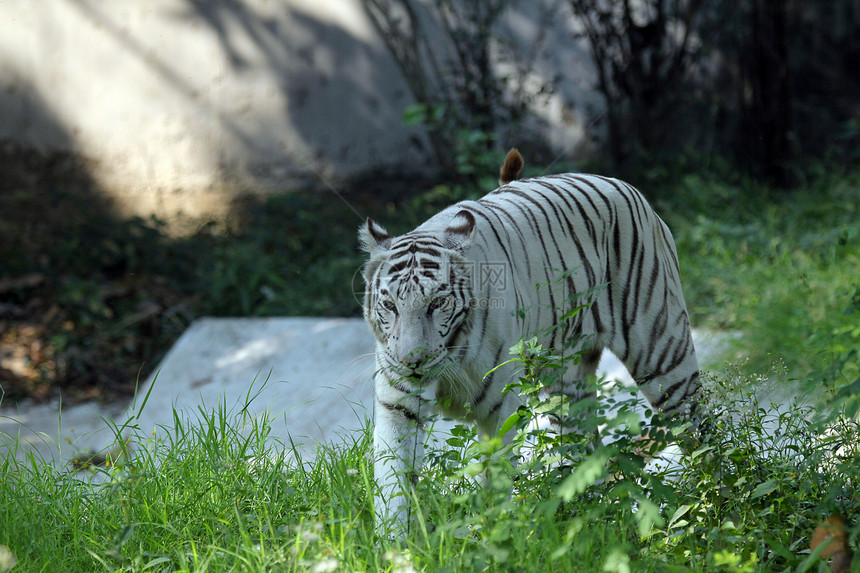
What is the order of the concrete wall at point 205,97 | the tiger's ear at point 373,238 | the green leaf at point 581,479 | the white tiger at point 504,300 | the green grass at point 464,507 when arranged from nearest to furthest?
the green leaf at point 581,479, the green grass at point 464,507, the white tiger at point 504,300, the tiger's ear at point 373,238, the concrete wall at point 205,97

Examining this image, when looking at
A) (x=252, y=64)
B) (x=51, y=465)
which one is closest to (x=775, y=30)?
(x=252, y=64)

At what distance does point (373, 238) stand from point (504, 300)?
465mm

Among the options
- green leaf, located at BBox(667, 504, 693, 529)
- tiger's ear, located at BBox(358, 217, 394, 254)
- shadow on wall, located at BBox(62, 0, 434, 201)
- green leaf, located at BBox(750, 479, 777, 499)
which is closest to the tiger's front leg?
tiger's ear, located at BBox(358, 217, 394, 254)

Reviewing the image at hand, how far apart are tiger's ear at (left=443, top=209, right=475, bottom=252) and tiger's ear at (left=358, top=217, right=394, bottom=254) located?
0.21 meters

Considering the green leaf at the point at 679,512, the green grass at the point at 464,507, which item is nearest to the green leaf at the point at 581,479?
the green grass at the point at 464,507

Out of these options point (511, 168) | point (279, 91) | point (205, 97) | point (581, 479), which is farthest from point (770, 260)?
point (205, 97)

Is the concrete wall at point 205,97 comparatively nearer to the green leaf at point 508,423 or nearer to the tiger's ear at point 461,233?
the tiger's ear at point 461,233

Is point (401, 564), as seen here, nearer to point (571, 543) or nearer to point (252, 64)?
point (571, 543)

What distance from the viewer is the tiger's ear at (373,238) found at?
2459mm

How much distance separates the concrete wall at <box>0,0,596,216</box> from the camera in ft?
22.7

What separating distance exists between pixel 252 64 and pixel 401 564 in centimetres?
619

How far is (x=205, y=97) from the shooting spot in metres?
7.16

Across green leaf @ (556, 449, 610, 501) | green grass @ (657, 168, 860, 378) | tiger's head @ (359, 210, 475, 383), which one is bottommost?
green grass @ (657, 168, 860, 378)

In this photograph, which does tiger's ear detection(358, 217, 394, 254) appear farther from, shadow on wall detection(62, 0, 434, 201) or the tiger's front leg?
shadow on wall detection(62, 0, 434, 201)
